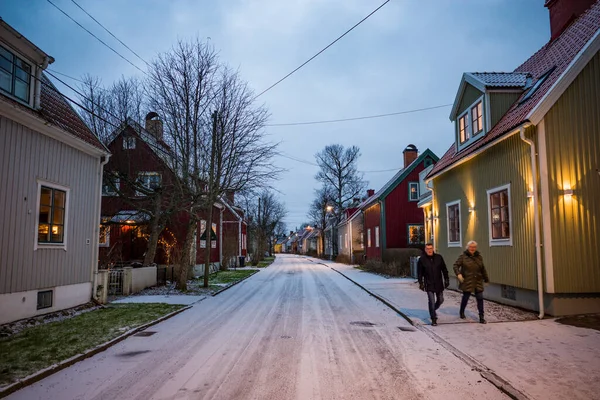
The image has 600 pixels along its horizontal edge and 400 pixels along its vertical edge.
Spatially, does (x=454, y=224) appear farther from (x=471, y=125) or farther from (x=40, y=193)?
(x=40, y=193)

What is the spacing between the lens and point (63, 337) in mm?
8047

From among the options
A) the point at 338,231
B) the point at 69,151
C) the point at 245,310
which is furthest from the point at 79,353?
the point at 338,231

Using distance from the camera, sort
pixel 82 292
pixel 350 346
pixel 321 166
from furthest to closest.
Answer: pixel 321 166
pixel 82 292
pixel 350 346

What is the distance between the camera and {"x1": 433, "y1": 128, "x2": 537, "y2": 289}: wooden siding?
34.4 feet

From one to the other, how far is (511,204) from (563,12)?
8.91m

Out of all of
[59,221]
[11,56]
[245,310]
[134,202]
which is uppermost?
[11,56]

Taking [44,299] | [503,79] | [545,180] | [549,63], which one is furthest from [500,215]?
[44,299]

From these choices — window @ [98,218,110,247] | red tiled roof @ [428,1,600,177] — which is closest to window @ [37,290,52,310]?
red tiled roof @ [428,1,600,177]

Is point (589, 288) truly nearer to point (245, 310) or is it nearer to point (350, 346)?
point (350, 346)

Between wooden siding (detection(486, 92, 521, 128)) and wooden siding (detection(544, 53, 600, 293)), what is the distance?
3.19m

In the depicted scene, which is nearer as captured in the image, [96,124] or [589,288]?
[589,288]

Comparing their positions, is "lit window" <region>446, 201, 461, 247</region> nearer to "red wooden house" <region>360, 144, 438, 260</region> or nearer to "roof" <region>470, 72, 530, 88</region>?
"roof" <region>470, 72, 530, 88</region>

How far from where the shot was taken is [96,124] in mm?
21516

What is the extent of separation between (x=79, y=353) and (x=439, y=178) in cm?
1463
